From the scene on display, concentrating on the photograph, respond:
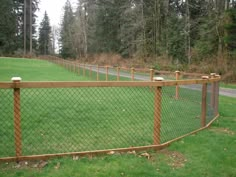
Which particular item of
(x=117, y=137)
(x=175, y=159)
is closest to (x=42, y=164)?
(x=117, y=137)

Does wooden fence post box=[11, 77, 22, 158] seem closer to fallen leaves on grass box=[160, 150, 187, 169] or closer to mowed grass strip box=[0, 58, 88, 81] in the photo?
fallen leaves on grass box=[160, 150, 187, 169]

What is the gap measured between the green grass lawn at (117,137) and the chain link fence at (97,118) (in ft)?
0.05

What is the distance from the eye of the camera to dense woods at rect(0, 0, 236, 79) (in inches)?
1007

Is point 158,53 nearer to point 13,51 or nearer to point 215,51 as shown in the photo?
point 215,51

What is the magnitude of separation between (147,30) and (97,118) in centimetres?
3494

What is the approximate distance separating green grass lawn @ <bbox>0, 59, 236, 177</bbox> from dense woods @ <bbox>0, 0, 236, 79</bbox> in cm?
1421

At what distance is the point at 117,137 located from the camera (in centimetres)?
596

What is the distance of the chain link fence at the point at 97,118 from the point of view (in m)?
5.07

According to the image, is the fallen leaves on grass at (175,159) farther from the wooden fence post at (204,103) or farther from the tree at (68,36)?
the tree at (68,36)

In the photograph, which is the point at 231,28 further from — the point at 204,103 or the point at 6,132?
the point at 6,132

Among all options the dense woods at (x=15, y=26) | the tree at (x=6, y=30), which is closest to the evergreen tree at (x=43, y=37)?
the dense woods at (x=15, y=26)

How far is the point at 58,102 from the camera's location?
1004 cm

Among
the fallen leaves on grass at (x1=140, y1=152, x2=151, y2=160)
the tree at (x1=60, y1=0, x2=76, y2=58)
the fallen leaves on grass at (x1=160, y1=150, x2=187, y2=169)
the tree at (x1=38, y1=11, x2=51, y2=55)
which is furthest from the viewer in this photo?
the tree at (x1=38, y1=11, x2=51, y2=55)

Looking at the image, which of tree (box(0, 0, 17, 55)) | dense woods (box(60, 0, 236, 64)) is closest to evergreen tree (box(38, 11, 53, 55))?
dense woods (box(60, 0, 236, 64))
